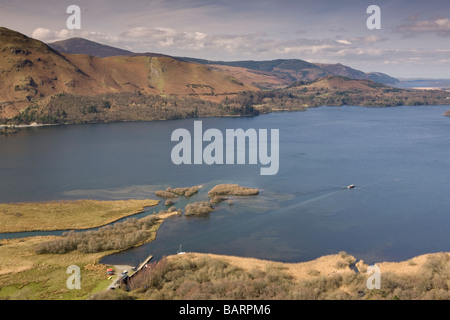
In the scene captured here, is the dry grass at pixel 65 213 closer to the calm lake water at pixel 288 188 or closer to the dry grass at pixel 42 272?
the calm lake water at pixel 288 188

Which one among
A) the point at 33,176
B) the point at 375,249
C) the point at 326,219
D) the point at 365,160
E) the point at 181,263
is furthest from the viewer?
the point at 365,160

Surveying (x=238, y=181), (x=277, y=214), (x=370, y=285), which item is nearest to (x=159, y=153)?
(x=238, y=181)

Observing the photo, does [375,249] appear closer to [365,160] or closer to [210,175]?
[210,175]

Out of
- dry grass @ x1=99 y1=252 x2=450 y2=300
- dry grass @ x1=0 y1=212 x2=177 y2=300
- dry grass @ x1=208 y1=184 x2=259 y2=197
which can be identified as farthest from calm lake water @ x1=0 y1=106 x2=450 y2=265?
dry grass @ x1=99 y1=252 x2=450 y2=300

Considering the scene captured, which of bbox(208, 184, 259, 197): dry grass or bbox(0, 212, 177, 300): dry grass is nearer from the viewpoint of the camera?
bbox(0, 212, 177, 300): dry grass

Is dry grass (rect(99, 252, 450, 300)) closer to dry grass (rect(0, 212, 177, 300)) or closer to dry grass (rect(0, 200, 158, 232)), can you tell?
dry grass (rect(0, 212, 177, 300))

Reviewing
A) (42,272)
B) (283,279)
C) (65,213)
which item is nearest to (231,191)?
(65,213)

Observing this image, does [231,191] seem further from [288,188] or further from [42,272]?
[42,272]
